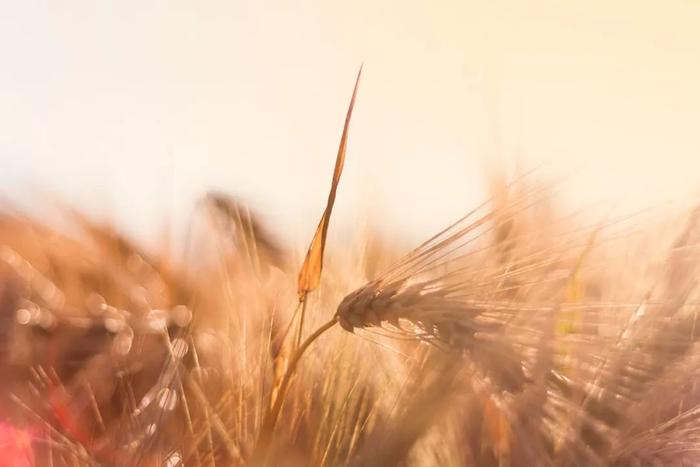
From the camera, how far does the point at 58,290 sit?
761 millimetres

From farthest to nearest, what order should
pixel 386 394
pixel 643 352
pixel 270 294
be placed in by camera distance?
pixel 270 294 → pixel 386 394 → pixel 643 352

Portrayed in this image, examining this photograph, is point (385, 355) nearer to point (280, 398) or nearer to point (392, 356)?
point (392, 356)

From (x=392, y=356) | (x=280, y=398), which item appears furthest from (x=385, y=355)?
(x=280, y=398)

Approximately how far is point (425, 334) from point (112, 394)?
27 centimetres

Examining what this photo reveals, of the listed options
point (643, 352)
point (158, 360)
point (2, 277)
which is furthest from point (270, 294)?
point (643, 352)

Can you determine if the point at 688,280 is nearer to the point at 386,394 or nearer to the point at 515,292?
the point at 515,292

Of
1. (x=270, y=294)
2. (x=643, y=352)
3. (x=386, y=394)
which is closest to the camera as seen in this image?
(x=643, y=352)

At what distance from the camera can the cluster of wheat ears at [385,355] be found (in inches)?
20.3

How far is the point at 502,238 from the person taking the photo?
66 centimetres

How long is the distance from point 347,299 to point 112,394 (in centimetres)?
22

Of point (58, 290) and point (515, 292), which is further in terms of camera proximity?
point (58, 290)

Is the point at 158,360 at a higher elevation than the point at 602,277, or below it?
below

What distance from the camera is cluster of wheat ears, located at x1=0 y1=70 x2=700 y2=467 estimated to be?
0.52 m

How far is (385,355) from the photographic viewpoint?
68cm
